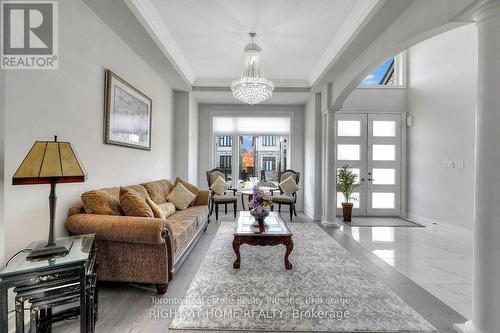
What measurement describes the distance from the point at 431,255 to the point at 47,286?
14.3 ft

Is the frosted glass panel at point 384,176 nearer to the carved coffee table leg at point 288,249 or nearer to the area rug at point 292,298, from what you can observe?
the area rug at point 292,298

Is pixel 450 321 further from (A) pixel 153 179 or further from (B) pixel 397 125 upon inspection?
(B) pixel 397 125

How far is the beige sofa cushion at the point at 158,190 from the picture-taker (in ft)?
11.8

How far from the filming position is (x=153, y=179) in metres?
4.43

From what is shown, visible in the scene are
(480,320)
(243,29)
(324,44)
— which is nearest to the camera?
(480,320)

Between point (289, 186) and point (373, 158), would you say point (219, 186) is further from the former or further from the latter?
point (373, 158)

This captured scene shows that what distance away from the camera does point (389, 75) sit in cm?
642

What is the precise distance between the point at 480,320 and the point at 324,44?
3.77 m

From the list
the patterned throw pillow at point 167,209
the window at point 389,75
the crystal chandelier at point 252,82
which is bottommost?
the patterned throw pillow at point 167,209

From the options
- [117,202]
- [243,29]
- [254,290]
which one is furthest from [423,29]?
[117,202]

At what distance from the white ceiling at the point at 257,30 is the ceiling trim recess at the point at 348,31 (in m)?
0.02

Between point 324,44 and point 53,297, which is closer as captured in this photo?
point 53,297

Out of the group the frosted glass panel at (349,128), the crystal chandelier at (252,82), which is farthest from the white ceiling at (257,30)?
the frosted glass panel at (349,128)

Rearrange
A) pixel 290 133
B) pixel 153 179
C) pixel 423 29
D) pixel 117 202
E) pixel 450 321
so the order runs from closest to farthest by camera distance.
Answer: pixel 450 321, pixel 423 29, pixel 117 202, pixel 153 179, pixel 290 133
